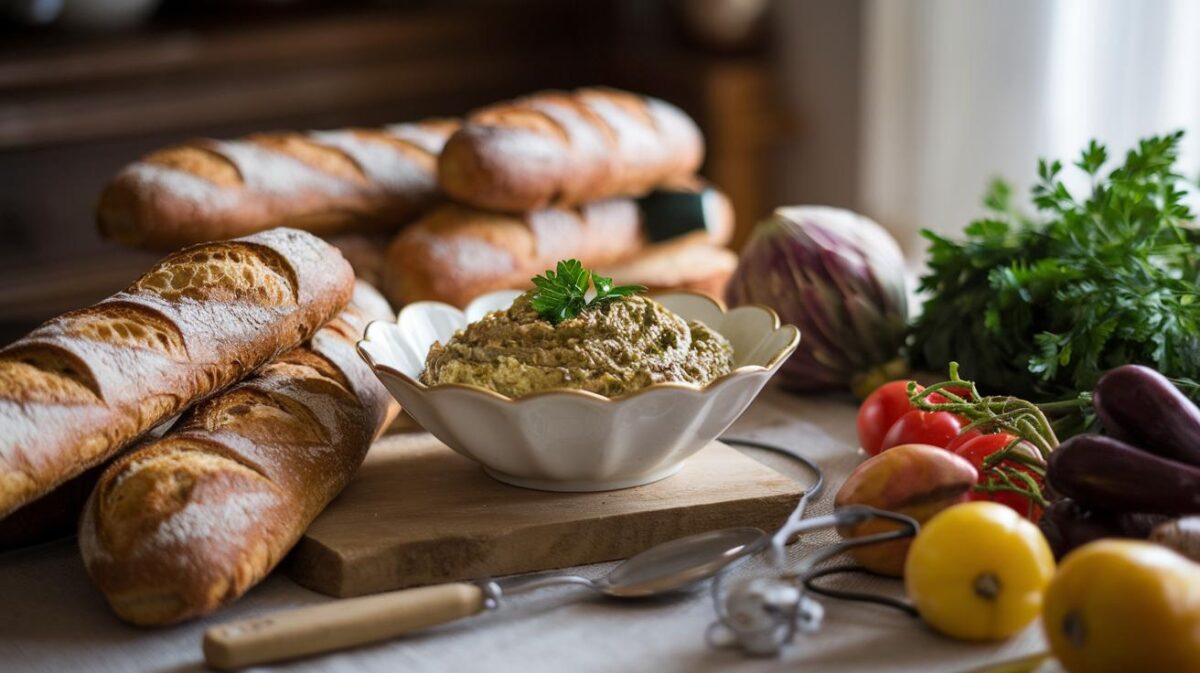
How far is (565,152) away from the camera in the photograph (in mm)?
1960

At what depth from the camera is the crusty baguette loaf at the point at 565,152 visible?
184cm

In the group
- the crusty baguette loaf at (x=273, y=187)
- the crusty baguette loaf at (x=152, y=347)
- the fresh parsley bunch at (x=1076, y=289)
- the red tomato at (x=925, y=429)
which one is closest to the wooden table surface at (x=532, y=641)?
the crusty baguette loaf at (x=152, y=347)

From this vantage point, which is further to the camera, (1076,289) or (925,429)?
(1076,289)

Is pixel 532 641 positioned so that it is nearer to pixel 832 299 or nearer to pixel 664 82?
pixel 832 299

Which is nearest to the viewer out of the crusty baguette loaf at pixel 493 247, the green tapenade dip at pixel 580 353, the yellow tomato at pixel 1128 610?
the yellow tomato at pixel 1128 610

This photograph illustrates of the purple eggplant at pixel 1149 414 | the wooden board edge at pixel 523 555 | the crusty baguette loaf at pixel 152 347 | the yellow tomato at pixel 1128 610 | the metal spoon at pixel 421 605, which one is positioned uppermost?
the crusty baguette loaf at pixel 152 347

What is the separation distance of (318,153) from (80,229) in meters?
1.57

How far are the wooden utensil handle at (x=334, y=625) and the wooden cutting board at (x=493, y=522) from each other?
91 millimetres

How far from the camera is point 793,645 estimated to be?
40.0 inches

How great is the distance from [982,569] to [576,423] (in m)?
0.38

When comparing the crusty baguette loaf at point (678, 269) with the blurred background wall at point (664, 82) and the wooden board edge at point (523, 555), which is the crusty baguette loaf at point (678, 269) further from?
the blurred background wall at point (664, 82)

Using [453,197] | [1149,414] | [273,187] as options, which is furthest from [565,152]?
[1149,414]

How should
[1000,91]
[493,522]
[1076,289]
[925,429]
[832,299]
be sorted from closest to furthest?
[493,522]
[925,429]
[1076,289]
[832,299]
[1000,91]

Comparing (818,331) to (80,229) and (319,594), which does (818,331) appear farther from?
(80,229)
